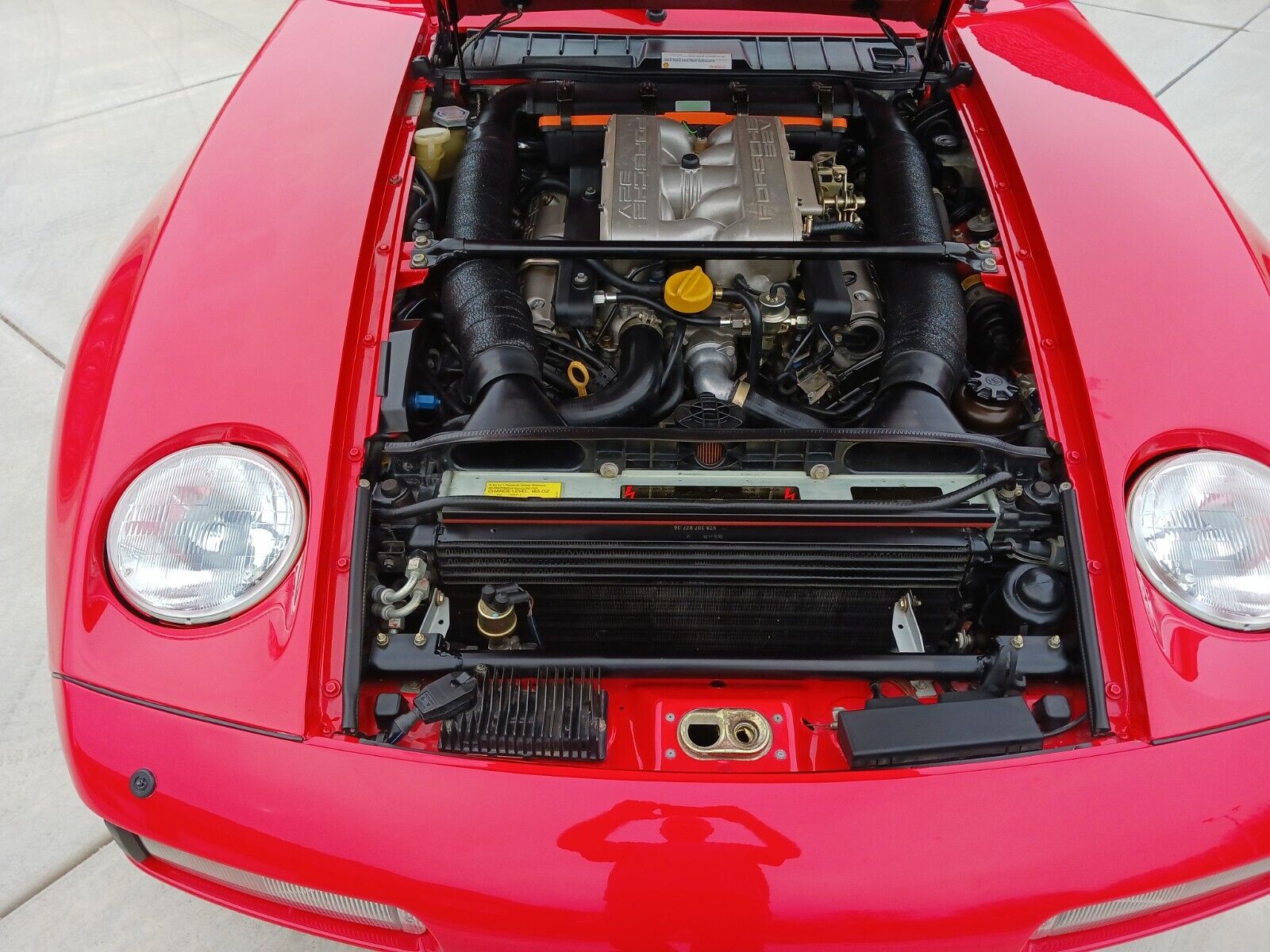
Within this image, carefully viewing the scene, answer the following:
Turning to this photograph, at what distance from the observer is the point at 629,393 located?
129 centimetres

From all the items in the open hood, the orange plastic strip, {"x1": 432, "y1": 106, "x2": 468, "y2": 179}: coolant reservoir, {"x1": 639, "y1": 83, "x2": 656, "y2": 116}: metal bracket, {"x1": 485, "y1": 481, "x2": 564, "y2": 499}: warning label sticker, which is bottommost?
{"x1": 485, "y1": 481, "x2": 564, "y2": 499}: warning label sticker

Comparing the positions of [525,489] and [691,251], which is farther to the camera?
[691,251]

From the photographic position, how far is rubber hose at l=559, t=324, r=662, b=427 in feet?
4.20

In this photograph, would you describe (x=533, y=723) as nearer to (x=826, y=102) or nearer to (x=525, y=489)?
(x=525, y=489)

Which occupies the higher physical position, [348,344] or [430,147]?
[430,147]

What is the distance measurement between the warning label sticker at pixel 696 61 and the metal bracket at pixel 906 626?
110cm

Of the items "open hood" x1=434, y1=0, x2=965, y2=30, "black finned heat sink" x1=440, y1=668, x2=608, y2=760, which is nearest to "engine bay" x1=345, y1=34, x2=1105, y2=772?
"black finned heat sink" x1=440, y1=668, x2=608, y2=760

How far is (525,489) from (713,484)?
10.1 inches

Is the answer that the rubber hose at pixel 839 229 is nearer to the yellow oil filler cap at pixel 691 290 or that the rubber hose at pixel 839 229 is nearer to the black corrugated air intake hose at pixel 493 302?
the yellow oil filler cap at pixel 691 290

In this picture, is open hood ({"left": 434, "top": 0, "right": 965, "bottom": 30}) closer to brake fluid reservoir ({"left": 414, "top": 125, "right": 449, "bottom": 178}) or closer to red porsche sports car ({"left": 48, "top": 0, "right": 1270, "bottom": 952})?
red porsche sports car ({"left": 48, "top": 0, "right": 1270, "bottom": 952})

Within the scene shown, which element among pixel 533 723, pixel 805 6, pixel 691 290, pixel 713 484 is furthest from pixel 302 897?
pixel 805 6

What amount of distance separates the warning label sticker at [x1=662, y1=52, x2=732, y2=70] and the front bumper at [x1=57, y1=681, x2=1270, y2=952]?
1348 millimetres

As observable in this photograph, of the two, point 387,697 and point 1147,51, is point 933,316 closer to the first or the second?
point 387,697

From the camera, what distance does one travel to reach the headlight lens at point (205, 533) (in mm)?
1037
